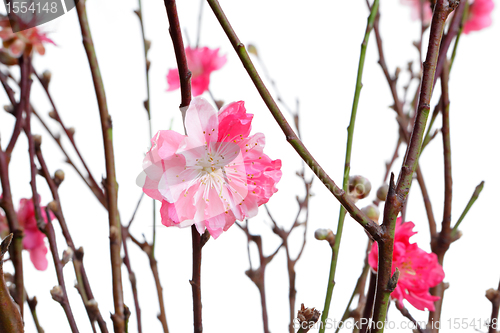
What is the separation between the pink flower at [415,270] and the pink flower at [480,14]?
1.56 feet

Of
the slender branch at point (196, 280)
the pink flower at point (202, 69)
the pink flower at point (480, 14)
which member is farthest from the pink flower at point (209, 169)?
the pink flower at point (480, 14)

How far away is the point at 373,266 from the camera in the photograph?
1.23 feet

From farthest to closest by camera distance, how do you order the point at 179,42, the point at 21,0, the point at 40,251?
1. the point at 40,251
2. the point at 21,0
3. the point at 179,42

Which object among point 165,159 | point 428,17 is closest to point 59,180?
point 165,159

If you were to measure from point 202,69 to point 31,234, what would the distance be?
40cm

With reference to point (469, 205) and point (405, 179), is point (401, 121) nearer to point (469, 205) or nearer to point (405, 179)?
point (469, 205)

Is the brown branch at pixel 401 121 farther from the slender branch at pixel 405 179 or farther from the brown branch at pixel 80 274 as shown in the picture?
the brown branch at pixel 80 274

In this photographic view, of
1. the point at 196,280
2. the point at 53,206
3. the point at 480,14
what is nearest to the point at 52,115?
the point at 53,206

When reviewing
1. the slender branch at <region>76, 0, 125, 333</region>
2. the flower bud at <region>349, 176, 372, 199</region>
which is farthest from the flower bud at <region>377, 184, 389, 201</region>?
the slender branch at <region>76, 0, 125, 333</region>

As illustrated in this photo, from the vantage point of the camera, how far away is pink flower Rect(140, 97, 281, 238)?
0.28 m

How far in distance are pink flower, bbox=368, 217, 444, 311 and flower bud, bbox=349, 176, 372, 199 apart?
6cm

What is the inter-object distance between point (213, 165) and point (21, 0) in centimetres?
29

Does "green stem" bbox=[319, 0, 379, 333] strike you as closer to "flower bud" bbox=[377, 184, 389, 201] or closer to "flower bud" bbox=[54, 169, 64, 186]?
"flower bud" bbox=[377, 184, 389, 201]

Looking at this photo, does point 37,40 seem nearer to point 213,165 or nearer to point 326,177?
point 213,165
